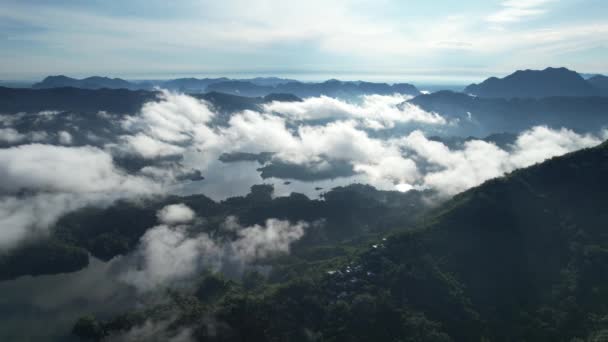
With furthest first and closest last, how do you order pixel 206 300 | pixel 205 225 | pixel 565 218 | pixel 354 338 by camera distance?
pixel 205 225 → pixel 565 218 → pixel 206 300 → pixel 354 338

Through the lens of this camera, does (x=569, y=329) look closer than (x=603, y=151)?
Yes

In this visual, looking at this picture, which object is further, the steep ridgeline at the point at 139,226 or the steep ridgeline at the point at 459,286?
the steep ridgeline at the point at 139,226

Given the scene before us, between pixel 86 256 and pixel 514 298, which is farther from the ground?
pixel 514 298

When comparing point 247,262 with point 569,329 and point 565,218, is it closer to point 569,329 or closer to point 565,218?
point 569,329

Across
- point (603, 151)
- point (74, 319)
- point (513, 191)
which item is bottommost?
point (74, 319)

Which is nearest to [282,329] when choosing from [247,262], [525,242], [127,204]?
[247,262]

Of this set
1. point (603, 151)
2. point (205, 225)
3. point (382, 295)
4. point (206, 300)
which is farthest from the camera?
point (205, 225)

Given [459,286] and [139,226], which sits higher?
[459,286]

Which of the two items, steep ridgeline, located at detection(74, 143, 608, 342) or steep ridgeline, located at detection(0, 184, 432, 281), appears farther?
steep ridgeline, located at detection(0, 184, 432, 281)
